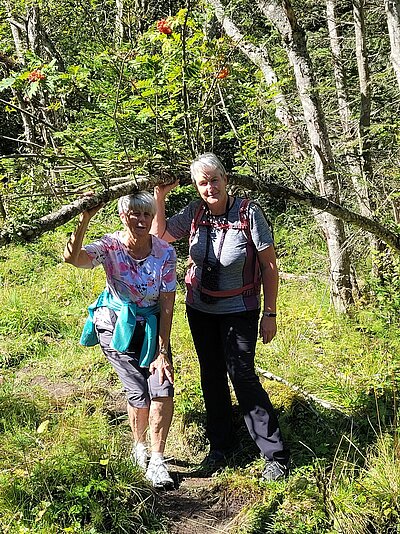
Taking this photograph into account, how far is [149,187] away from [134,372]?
1.17 metres

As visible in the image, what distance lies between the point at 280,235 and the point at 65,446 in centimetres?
589

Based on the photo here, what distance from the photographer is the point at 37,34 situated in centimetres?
1160

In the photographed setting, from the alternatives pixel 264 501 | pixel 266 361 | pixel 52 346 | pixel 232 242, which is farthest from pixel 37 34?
pixel 264 501

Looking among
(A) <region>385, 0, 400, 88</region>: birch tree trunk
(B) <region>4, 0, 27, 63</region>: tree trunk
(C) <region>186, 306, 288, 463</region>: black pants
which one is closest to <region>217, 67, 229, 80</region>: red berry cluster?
(C) <region>186, 306, 288, 463</region>: black pants

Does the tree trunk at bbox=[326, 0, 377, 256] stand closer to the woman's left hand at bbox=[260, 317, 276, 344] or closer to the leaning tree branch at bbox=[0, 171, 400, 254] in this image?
the leaning tree branch at bbox=[0, 171, 400, 254]

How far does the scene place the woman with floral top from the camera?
3.61 metres

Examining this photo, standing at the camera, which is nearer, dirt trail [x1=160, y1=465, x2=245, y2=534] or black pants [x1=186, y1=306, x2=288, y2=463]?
dirt trail [x1=160, y1=465, x2=245, y2=534]

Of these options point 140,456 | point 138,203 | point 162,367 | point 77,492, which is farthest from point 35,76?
point 140,456

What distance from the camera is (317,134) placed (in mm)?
5754

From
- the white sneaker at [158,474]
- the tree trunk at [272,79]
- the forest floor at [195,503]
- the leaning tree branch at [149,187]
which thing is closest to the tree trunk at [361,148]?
the tree trunk at [272,79]

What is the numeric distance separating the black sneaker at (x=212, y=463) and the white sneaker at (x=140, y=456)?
405 mm

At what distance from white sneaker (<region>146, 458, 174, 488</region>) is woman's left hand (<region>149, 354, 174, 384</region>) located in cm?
54

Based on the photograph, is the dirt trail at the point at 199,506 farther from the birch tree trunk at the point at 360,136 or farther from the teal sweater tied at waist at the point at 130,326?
the birch tree trunk at the point at 360,136

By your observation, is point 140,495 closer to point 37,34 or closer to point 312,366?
point 312,366
